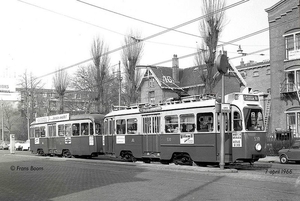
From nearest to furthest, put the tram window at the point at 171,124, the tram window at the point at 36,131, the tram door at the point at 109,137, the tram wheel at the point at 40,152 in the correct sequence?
the tram window at the point at 171,124
the tram door at the point at 109,137
the tram wheel at the point at 40,152
the tram window at the point at 36,131

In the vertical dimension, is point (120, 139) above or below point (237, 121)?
below

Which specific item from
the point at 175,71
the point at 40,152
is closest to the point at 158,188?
the point at 40,152

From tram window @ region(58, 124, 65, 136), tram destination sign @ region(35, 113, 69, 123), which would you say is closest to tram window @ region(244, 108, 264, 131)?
tram destination sign @ region(35, 113, 69, 123)

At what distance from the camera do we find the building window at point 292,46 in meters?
31.3

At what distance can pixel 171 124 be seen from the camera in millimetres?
18438

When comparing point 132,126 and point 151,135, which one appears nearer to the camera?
point 151,135

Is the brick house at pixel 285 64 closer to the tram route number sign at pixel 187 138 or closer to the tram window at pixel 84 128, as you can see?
the tram window at pixel 84 128

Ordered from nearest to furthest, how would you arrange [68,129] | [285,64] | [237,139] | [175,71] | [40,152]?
[237,139]
[68,129]
[285,64]
[40,152]
[175,71]

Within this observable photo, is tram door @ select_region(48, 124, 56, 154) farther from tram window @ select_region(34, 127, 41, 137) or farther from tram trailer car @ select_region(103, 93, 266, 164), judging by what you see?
tram trailer car @ select_region(103, 93, 266, 164)

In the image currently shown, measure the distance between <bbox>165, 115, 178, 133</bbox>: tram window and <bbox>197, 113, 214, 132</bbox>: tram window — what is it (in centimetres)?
146

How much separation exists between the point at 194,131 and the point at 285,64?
18513mm

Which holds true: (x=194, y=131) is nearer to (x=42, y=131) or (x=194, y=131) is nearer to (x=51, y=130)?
(x=51, y=130)

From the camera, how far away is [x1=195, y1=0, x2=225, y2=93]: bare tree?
2564 centimetres

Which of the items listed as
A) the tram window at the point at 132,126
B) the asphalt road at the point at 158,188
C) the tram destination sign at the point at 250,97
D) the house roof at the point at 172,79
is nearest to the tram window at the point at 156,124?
the tram window at the point at 132,126
